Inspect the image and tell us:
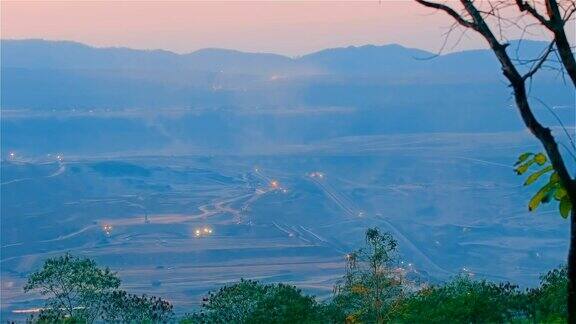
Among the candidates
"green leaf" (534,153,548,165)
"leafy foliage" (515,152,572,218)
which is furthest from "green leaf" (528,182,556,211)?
"green leaf" (534,153,548,165)

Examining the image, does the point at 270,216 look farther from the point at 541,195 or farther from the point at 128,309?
the point at 541,195

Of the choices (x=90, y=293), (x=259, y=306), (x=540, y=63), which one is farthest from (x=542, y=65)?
(x=90, y=293)

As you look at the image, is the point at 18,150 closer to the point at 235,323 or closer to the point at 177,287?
the point at 177,287

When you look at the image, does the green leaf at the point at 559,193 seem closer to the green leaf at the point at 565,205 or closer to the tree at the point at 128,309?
the green leaf at the point at 565,205

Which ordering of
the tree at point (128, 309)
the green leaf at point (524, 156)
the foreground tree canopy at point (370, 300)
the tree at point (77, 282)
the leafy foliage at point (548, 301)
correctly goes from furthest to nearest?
the tree at point (128, 309) < the tree at point (77, 282) < the foreground tree canopy at point (370, 300) < the leafy foliage at point (548, 301) < the green leaf at point (524, 156)

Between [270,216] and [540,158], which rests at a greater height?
[540,158]

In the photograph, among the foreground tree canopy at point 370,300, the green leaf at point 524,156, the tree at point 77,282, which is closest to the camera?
the green leaf at point 524,156

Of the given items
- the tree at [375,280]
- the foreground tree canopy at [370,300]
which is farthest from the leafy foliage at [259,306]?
the tree at [375,280]

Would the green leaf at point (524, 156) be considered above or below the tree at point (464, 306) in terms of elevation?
above
